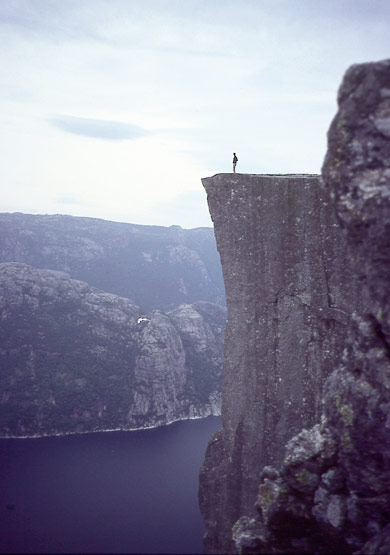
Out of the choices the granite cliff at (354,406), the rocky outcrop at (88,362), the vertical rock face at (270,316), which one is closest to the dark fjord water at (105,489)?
the vertical rock face at (270,316)

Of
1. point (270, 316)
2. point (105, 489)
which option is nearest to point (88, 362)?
point (105, 489)

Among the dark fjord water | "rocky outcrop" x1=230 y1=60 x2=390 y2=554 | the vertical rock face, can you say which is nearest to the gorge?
the dark fjord water

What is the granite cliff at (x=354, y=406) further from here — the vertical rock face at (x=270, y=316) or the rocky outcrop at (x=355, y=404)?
the vertical rock face at (x=270, y=316)

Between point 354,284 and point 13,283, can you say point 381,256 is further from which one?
point 13,283

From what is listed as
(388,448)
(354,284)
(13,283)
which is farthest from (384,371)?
(13,283)

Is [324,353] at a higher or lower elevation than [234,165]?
lower

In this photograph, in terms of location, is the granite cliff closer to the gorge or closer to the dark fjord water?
the dark fjord water

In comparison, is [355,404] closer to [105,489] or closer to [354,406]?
[354,406]
